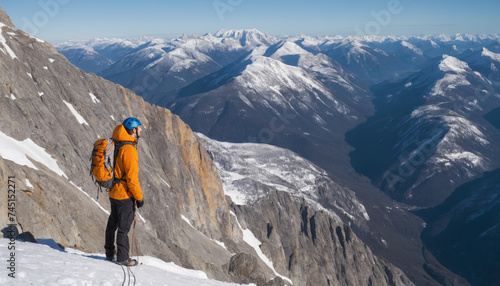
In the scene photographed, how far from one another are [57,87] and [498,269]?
793ft

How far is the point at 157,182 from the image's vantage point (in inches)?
2327

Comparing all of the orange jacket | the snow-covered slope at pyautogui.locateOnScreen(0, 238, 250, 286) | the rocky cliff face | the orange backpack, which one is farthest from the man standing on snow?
the rocky cliff face

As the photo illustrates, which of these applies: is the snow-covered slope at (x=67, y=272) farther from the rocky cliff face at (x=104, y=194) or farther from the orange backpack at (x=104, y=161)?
the rocky cliff face at (x=104, y=194)

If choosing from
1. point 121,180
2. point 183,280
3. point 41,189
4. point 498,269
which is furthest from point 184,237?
point 498,269

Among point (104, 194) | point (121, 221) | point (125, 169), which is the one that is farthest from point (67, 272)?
point (104, 194)

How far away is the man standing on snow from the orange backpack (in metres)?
0.15

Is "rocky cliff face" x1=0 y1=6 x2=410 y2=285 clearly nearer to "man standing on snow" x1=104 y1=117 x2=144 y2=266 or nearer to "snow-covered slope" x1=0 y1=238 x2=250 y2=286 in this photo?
"snow-covered slope" x1=0 y1=238 x2=250 y2=286

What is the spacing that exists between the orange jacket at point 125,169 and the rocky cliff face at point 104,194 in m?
8.10

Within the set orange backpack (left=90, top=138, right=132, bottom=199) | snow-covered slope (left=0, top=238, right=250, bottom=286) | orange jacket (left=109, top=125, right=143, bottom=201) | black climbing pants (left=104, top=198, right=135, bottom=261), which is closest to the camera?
snow-covered slope (left=0, top=238, right=250, bottom=286)

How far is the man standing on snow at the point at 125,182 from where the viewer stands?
13180 millimetres

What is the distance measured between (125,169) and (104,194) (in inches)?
1365

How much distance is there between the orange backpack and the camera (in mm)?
12914

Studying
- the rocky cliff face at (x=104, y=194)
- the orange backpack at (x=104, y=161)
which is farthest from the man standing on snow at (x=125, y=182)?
the rocky cliff face at (x=104, y=194)

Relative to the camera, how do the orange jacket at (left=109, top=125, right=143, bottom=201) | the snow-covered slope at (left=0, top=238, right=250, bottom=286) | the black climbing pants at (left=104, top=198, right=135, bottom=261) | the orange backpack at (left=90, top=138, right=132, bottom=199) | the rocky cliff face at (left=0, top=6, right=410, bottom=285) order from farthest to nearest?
the rocky cliff face at (left=0, top=6, right=410, bottom=285) → the black climbing pants at (left=104, top=198, right=135, bottom=261) → the orange jacket at (left=109, top=125, right=143, bottom=201) → the orange backpack at (left=90, top=138, right=132, bottom=199) → the snow-covered slope at (left=0, top=238, right=250, bottom=286)
